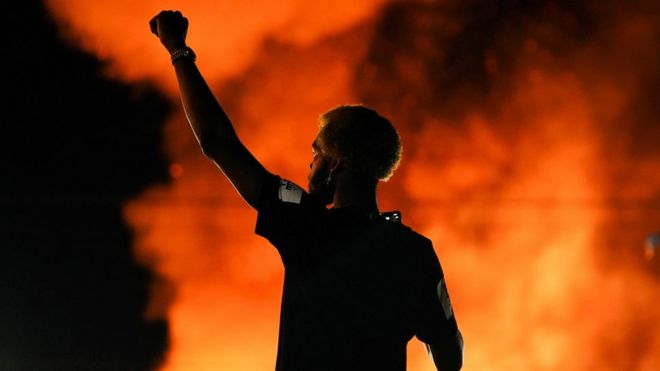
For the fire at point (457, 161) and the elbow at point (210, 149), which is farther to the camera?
the fire at point (457, 161)

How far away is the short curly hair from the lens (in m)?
1.27

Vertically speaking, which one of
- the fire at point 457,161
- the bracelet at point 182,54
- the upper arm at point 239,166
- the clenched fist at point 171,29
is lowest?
the upper arm at point 239,166

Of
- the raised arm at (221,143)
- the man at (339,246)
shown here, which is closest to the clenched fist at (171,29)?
the man at (339,246)

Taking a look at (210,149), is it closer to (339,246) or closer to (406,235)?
(339,246)

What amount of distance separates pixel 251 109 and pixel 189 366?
6.54 ft

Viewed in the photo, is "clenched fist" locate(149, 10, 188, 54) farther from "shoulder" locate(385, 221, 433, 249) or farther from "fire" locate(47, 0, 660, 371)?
"fire" locate(47, 0, 660, 371)

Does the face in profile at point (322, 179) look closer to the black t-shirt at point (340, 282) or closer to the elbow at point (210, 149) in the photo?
the black t-shirt at point (340, 282)

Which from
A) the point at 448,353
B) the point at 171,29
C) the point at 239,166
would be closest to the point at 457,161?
the point at 448,353

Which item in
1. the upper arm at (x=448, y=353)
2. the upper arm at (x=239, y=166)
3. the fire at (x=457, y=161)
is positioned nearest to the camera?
the upper arm at (x=239, y=166)

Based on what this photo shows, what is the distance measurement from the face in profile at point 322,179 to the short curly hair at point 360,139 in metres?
0.02

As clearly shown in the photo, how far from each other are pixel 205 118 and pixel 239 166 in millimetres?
95

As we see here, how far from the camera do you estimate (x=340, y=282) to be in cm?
116

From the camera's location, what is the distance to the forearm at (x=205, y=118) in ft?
3.54

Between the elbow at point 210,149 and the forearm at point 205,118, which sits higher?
the forearm at point 205,118
